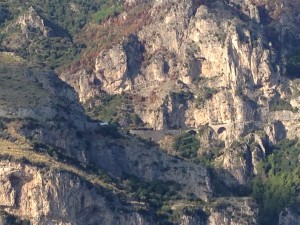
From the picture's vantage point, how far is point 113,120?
602 ft

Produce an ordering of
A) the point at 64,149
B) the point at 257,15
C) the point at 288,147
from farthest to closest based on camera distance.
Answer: the point at 257,15
the point at 288,147
the point at 64,149

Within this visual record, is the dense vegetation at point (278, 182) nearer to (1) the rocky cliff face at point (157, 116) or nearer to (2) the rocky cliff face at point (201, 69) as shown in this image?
(1) the rocky cliff face at point (157, 116)

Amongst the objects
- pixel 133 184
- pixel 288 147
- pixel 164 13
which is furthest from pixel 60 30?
pixel 133 184

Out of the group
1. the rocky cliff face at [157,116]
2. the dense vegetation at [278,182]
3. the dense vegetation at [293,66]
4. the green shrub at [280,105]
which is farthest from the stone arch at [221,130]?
the dense vegetation at [293,66]

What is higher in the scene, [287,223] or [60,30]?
[60,30]

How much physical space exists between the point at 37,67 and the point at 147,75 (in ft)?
65.3

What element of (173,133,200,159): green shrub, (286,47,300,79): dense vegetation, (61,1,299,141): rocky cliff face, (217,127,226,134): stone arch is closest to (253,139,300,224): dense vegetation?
(61,1,299,141): rocky cliff face

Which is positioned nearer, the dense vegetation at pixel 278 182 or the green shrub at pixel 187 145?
the dense vegetation at pixel 278 182

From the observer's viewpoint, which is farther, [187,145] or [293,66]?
[293,66]

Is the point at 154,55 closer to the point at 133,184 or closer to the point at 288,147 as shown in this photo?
the point at 288,147

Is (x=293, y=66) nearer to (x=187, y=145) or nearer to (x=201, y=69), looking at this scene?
(x=201, y=69)

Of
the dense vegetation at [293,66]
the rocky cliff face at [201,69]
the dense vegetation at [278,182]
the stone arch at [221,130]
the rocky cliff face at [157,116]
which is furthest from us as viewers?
the dense vegetation at [293,66]

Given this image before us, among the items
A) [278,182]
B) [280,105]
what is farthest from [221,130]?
[278,182]

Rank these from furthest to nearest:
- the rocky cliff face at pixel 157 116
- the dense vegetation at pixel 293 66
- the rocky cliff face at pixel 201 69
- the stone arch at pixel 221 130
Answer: the dense vegetation at pixel 293 66 < the rocky cliff face at pixel 201 69 < the stone arch at pixel 221 130 < the rocky cliff face at pixel 157 116
